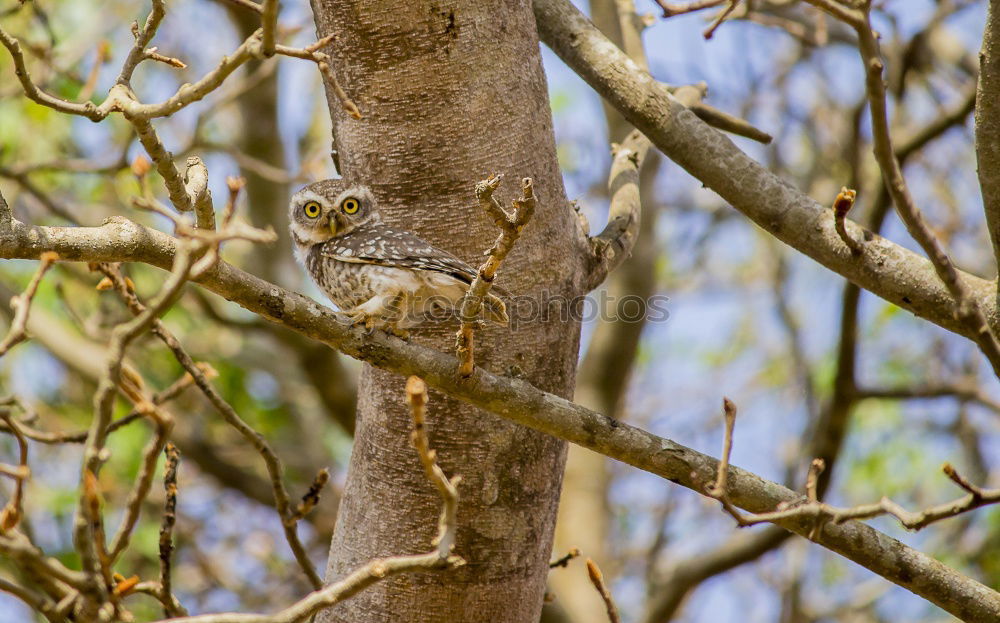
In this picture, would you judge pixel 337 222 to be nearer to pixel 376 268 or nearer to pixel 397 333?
pixel 376 268

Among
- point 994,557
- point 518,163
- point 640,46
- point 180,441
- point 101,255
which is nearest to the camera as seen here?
point 101,255

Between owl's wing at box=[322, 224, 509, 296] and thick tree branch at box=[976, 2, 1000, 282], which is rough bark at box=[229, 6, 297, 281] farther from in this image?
thick tree branch at box=[976, 2, 1000, 282]

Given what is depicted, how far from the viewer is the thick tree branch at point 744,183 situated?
294 centimetres

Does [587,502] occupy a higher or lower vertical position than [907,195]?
higher

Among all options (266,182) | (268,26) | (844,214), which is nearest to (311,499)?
(268,26)

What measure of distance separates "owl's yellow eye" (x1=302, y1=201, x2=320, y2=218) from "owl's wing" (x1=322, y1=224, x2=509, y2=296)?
301 mm

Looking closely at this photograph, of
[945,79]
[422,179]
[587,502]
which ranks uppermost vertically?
[945,79]

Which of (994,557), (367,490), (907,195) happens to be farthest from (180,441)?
(994,557)

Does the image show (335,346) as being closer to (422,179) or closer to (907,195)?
(422,179)

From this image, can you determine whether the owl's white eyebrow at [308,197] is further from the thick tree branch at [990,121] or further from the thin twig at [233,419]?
the thick tree branch at [990,121]

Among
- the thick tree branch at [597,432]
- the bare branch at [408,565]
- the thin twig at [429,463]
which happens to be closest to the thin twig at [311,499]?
the thick tree branch at [597,432]

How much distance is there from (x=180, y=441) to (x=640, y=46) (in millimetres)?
4289

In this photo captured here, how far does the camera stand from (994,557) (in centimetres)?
747

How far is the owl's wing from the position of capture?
10.2 feet
